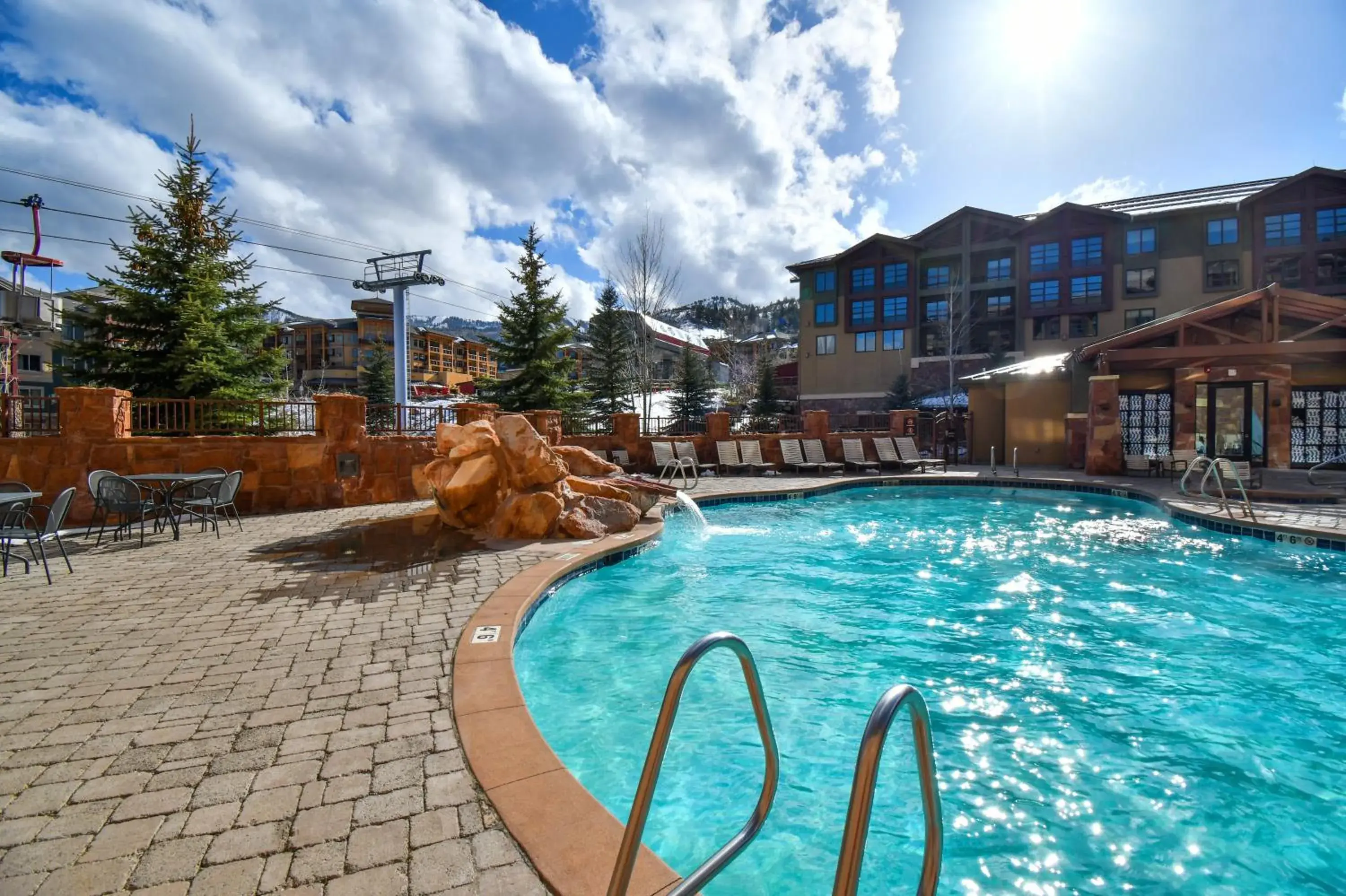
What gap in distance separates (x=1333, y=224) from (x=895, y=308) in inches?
812

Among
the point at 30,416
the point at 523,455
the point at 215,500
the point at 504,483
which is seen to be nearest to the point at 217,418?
the point at 30,416

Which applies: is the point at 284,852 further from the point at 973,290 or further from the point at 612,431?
the point at 973,290

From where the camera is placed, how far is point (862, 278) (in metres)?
38.9

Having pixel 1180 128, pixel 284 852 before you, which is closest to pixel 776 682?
pixel 284 852

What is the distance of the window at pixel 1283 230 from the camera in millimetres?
29828

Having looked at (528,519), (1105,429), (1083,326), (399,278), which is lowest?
(528,519)

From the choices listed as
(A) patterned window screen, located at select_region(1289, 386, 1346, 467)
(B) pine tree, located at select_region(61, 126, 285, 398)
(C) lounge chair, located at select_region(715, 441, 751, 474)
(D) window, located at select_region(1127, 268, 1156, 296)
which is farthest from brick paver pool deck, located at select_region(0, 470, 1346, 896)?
(D) window, located at select_region(1127, 268, 1156, 296)

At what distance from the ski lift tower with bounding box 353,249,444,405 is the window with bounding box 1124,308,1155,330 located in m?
37.6

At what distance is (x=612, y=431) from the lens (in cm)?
1688

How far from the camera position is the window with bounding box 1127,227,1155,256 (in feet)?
106

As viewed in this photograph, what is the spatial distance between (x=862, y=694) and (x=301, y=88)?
20.7 m

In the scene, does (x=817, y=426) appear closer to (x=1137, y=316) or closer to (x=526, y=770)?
(x=526, y=770)

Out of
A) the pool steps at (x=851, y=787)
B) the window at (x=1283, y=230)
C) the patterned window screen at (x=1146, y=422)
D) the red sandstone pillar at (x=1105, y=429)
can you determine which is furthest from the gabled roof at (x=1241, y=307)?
the window at (x=1283, y=230)

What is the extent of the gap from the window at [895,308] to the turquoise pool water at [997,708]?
103 ft
